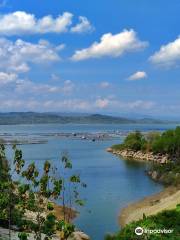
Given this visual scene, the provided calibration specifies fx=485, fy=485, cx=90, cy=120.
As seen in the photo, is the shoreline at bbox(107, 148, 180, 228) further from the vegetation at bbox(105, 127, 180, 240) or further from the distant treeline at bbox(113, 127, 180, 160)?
the distant treeline at bbox(113, 127, 180, 160)

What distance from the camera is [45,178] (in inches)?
650

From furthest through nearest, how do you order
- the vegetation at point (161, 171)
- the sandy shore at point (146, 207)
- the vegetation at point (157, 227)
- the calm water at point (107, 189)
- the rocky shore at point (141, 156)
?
1. the rocky shore at point (141, 156)
2. the sandy shore at point (146, 207)
3. the calm water at point (107, 189)
4. the vegetation at point (161, 171)
5. the vegetation at point (157, 227)

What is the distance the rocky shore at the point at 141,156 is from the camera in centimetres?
9645

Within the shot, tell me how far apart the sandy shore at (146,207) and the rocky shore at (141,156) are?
39.9m

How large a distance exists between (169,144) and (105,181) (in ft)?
92.6

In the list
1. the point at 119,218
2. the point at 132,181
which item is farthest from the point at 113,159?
the point at 119,218

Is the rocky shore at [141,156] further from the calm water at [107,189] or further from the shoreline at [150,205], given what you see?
the shoreline at [150,205]

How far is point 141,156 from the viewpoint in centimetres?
10619

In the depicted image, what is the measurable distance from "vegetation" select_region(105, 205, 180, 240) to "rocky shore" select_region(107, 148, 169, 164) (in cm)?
5822

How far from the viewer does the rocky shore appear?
96450 millimetres

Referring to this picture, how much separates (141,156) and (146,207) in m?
57.4

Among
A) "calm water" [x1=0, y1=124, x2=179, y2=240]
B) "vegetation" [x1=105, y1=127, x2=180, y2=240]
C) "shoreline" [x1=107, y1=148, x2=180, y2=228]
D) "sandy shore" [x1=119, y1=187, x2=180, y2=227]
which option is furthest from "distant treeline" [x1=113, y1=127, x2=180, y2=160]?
"sandy shore" [x1=119, y1=187, x2=180, y2=227]

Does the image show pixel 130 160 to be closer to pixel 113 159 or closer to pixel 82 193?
pixel 113 159

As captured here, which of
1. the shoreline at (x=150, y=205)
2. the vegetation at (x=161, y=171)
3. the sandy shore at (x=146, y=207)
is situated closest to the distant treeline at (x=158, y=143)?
the vegetation at (x=161, y=171)
